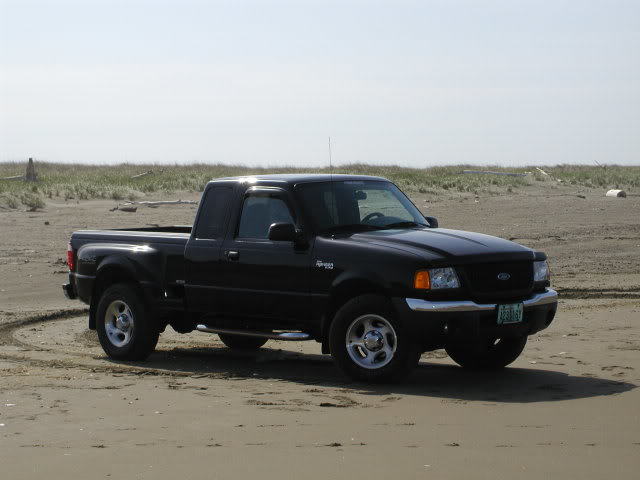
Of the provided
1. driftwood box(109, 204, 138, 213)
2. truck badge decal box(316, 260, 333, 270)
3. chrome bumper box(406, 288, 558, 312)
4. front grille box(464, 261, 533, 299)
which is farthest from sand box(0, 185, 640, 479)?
driftwood box(109, 204, 138, 213)

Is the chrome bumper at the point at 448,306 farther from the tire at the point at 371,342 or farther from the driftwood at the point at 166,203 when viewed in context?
the driftwood at the point at 166,203

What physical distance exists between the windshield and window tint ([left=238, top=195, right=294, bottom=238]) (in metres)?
0.24

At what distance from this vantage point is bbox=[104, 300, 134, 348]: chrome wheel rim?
41.4 feet

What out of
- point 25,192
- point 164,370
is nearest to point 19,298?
point 164,370

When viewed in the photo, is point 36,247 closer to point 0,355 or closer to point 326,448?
point 0,355

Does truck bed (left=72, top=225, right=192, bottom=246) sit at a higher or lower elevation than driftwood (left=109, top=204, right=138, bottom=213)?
higher

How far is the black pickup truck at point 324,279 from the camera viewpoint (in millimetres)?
10398

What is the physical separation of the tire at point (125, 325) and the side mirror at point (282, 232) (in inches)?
81.7

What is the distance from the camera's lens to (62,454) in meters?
7.88

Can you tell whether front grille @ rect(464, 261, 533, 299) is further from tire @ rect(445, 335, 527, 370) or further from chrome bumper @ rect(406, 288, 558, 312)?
tire @ rect(445, 335, 527, 370)

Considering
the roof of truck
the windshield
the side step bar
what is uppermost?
the roof of truck

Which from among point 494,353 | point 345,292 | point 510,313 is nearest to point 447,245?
point 510,313

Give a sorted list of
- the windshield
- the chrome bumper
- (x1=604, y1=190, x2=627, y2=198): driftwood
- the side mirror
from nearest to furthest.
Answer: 1. the chrome bumper
2. the side mirror
3. the windshield
4. (x1=604, y1=190, x2=627, y2=198): driftwood

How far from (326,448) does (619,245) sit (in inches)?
661
